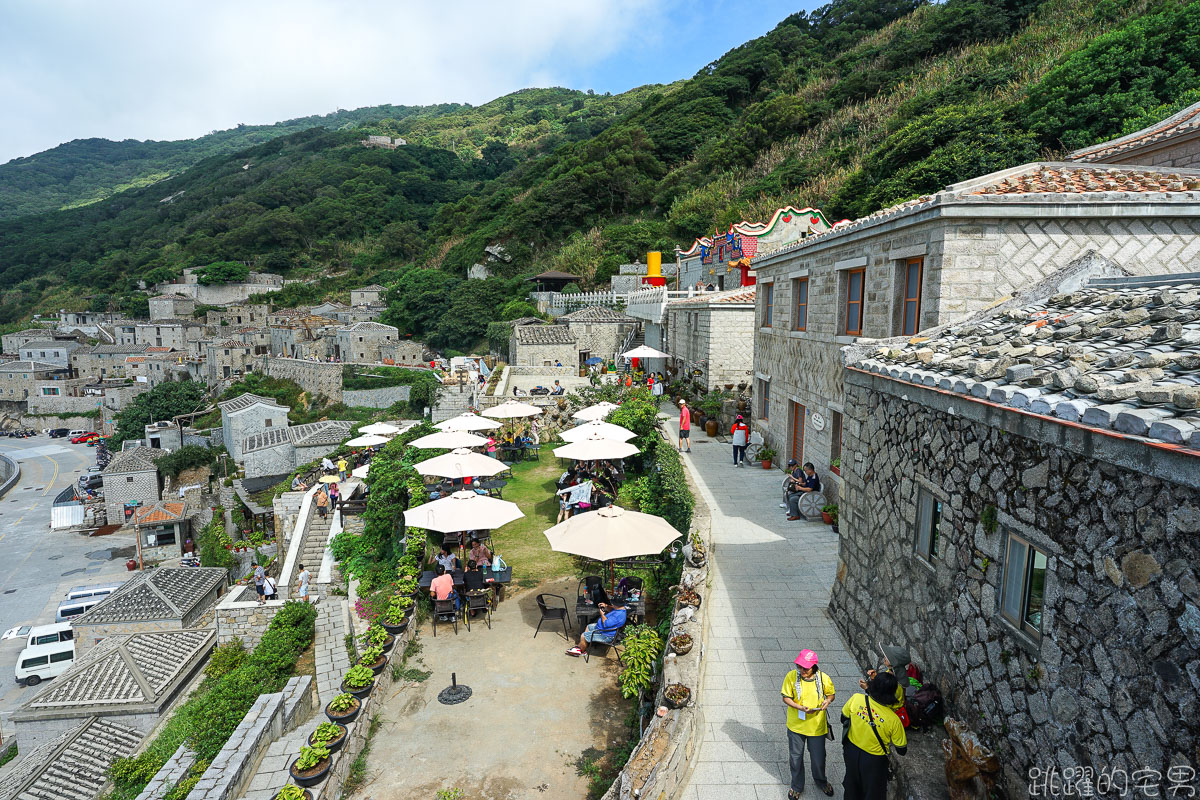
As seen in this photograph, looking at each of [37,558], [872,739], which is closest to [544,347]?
[872,739]

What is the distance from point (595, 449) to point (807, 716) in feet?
30.0

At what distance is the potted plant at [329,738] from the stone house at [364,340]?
169ft

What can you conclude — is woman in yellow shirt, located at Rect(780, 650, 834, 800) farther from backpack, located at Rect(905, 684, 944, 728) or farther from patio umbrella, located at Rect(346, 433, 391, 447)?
patio umbrella, located at Rect(346, 433, 391, 447)

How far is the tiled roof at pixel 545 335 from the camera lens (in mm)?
33781

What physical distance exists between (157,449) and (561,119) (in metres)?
122

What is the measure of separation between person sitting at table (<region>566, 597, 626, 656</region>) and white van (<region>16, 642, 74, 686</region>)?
24.8 m

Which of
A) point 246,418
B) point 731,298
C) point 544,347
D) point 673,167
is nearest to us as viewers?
point 731,298

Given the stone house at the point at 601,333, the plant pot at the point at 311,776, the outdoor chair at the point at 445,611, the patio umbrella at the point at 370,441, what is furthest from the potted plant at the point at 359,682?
the stone house at the point at 601,333

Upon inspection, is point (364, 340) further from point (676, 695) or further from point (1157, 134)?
point (676, 695)

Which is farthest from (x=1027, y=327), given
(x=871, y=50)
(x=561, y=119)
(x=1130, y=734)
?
(x=561, y=119)

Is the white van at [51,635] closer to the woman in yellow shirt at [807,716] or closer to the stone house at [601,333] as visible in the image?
the stone house at [601,333]

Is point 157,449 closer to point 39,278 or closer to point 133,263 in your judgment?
point 133,263

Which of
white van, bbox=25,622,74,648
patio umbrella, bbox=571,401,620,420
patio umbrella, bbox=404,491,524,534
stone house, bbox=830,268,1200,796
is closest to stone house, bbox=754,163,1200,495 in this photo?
stone house, bbox=830,268,1200,796

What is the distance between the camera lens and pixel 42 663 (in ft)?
77.4
